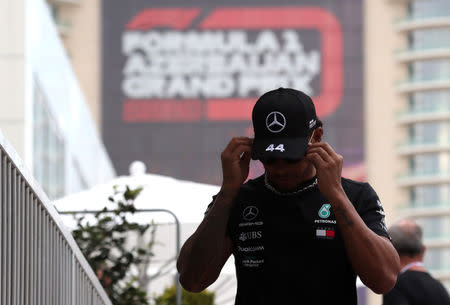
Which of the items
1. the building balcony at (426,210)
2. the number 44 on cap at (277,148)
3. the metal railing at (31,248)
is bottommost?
the building balcony at (426,210)

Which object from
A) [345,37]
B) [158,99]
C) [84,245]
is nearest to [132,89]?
[158,99]

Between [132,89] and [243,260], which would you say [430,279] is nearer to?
[243,260]

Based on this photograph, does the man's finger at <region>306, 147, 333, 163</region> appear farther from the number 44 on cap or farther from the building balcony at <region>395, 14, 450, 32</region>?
the building balcony at <region>395, 14, 450, 32</region>

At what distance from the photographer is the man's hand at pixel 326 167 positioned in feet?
11.1

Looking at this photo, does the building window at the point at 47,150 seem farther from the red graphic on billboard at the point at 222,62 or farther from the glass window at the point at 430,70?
the glass window at the point at 430,70

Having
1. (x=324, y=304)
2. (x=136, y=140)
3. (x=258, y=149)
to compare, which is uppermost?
(x=258, y=149)

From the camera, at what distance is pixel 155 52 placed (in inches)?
3479

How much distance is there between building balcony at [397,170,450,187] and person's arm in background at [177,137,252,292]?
78.8 meters

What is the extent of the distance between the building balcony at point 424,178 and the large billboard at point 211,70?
3001mm

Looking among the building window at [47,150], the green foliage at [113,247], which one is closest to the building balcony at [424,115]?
the building window at [47,150]

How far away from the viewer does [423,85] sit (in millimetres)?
83125

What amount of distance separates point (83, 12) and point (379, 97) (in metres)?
21.2

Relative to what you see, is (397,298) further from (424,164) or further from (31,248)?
(424,164)

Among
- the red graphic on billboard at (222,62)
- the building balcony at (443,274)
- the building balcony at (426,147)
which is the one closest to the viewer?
the building balcony at (443,274)
